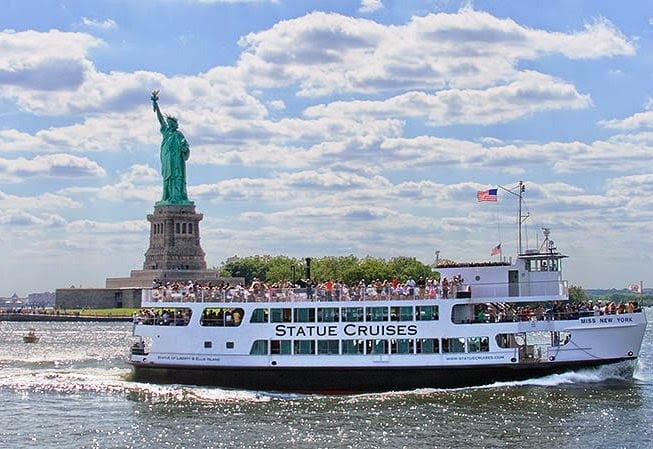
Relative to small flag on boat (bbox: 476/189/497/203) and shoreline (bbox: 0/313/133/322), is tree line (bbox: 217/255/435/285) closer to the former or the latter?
shoreline (bbox: 0/313/133/322)

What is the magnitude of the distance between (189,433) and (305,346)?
11.2m

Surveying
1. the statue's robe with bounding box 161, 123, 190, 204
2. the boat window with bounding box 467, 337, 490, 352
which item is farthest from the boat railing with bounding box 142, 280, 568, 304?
the statue's robe with bounding box 161, 123, 190, 204

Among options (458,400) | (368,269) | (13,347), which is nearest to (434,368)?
(458,400)

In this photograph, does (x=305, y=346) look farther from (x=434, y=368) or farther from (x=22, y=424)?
(x=22, y=424)

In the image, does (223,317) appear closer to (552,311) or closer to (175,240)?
(552,311)

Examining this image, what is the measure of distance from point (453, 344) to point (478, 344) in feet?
3.92

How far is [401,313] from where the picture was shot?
168 feet

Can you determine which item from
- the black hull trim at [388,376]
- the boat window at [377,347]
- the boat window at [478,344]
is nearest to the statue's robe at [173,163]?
the black hull trim at [388,376]

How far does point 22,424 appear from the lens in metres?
43.7

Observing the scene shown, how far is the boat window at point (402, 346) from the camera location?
166 feet

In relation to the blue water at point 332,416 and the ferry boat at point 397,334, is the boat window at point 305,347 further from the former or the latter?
the blue water at point 332,416

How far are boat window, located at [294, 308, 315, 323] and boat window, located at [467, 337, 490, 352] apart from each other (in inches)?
303

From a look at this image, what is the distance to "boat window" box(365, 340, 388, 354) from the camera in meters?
50.8

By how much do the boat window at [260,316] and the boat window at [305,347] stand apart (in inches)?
85.2
